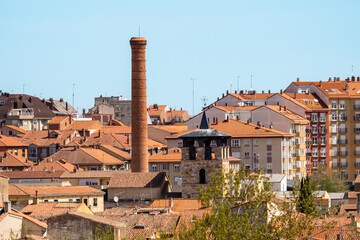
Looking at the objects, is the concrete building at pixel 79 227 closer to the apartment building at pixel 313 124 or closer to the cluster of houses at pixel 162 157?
the cluster of houses at pixel 162 157

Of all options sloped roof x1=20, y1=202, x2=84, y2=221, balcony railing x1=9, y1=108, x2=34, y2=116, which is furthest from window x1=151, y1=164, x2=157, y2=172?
balcony railing x1=9, y1=108, x2=34, y2=116

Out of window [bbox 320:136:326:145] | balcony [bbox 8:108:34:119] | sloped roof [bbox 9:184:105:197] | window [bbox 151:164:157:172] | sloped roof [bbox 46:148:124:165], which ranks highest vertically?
balcony [bbox 8:108:34:119]

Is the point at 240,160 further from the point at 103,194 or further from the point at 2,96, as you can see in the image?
the point at 2,96

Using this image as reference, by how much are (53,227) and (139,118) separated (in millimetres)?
56709

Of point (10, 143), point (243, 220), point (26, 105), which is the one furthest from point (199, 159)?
point (26, 105)

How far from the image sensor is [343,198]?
106500 mm

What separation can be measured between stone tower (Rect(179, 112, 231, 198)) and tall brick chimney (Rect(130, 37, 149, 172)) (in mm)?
15613

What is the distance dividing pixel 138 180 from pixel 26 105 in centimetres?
8257

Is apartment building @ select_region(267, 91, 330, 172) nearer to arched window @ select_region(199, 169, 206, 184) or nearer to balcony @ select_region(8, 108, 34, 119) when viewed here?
balcony @ select_region(8, 108, 34, 119)

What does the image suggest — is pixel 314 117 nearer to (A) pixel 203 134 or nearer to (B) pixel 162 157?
(B) pixel 162 157

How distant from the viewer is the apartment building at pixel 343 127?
15712 centimetres

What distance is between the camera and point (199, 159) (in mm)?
96312

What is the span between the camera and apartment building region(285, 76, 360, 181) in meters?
157

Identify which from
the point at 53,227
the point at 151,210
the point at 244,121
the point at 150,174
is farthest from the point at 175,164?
the point at 53,227
